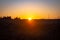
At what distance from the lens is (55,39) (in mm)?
26828

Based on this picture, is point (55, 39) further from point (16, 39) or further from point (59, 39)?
point (16, 39)

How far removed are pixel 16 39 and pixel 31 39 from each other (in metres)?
2.17

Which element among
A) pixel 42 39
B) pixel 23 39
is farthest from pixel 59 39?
pixel 23 39

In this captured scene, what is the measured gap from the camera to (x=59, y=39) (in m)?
26.8

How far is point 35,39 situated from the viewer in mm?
27391

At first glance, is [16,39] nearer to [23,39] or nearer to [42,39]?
[23,39]

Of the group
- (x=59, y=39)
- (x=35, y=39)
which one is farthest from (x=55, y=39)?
(x=35, y=39)

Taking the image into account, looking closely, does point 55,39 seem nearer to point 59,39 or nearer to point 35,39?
point 59,39

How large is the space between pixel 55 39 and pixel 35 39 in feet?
9.35

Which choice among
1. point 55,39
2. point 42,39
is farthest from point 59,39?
point 42,39

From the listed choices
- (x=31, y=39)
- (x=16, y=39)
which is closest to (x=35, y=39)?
(x=31, y=39)

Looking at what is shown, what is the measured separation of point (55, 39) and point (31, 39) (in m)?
3.42

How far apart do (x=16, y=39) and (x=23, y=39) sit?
109cm

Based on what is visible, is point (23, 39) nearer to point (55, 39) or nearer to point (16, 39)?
point (16, 39)
